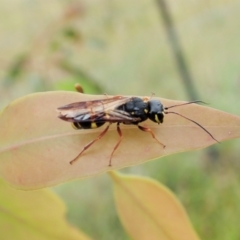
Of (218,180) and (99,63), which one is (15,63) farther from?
(99,63)

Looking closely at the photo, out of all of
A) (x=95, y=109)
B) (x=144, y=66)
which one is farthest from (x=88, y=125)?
(x=144, y=66)

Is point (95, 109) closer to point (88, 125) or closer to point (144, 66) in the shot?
point (88, 125)

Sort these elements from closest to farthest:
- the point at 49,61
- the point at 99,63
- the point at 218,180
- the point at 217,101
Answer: the point at 49,61
the point at 218,180
the point at 217,101
the point at 99,63

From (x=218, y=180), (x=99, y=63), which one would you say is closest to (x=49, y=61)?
(x=218, y=180)

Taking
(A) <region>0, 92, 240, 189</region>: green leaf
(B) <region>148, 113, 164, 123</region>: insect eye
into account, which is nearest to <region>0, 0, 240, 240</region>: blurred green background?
(B) <region>148, 113, 164, 123</region>: insect eye

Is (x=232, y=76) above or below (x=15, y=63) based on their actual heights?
below

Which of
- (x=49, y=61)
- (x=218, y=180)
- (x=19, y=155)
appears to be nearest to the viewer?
(x=19, y=155)

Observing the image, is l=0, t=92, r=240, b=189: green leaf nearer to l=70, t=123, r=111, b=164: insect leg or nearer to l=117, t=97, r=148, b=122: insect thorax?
l=70, t=123, r=111, b=164: insect leg

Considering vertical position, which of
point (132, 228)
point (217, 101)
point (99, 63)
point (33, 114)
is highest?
point (33, 114)

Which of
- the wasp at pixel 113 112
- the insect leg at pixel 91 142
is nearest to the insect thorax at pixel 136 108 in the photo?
the wasp at pixel 113 112
